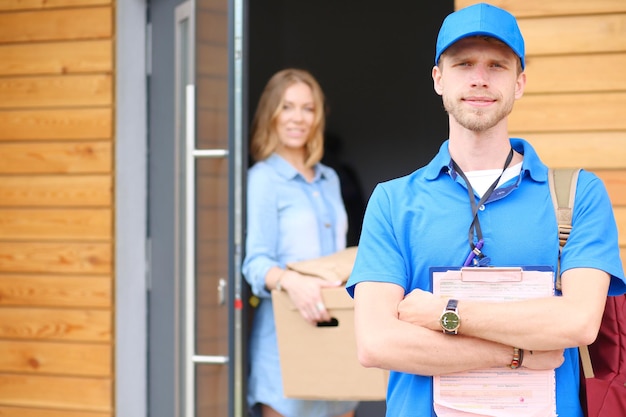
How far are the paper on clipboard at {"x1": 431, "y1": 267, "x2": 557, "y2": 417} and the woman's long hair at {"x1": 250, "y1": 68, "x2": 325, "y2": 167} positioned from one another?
194cm

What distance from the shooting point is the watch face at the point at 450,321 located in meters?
1.71

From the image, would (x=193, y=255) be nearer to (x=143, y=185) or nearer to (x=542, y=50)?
(x=143, y=185)

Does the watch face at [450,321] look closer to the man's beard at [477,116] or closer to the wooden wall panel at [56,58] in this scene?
the man's beard at [477,116]

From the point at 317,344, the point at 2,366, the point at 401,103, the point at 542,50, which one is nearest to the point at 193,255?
the point at 317,344

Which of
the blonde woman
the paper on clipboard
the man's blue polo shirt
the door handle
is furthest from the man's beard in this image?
the door handle

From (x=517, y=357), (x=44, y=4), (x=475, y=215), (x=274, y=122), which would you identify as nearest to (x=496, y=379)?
(x=517, y=357)

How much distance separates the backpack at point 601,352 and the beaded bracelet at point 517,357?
6.1 inches

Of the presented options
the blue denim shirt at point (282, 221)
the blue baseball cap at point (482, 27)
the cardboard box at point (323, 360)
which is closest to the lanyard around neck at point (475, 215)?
the blue baseball cap at point (482, 27)

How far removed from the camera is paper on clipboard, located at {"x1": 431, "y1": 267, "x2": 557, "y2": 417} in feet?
5.72

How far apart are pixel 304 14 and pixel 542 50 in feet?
8.67

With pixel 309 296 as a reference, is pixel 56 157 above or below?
above

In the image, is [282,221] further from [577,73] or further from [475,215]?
[475,215]

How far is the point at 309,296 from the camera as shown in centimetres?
308

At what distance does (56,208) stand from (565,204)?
97.4 inches
